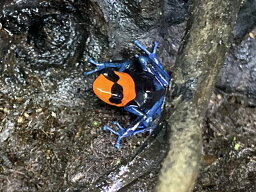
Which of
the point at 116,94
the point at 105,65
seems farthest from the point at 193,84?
the point at 105,65

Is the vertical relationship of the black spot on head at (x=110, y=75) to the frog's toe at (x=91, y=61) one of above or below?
below

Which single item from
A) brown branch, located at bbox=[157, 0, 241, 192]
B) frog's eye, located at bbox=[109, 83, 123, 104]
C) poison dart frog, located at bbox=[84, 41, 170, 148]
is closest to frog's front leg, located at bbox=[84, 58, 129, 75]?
poison dart frog, located at bbox=[84, 41, 170, 148]

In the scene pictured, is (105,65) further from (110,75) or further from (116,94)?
(116,94)

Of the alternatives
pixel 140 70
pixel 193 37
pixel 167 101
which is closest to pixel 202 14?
pixel 193 37

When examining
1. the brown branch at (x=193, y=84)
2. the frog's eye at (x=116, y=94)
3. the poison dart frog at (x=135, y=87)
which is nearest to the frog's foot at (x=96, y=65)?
the poison dart frog at (x=135, y=87)

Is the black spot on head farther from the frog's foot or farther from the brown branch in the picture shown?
the brown branch

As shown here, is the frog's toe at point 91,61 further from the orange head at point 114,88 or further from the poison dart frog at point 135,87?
the orange head at point 114,88
